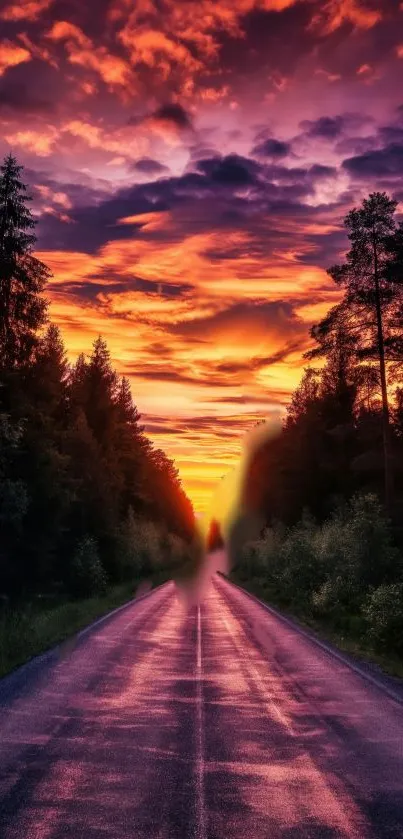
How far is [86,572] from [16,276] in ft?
55.2

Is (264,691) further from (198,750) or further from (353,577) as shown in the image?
(353,577)

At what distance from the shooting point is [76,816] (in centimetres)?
670

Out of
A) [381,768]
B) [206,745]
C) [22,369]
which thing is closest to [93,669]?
[206,745]

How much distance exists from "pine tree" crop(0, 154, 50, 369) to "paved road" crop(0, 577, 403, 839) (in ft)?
64.5

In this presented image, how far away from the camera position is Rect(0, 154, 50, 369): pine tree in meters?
33.1

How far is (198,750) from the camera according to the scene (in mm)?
9055

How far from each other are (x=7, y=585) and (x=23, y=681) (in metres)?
27.7

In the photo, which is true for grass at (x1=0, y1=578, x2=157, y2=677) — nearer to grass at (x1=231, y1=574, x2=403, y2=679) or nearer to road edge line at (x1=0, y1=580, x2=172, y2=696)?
road edge line at (x1=0, y1=580, x2=172, y2=696)

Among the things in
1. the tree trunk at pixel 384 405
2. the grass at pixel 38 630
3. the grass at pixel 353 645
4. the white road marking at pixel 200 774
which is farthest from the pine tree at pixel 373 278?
the white road marking at pixel 200 774

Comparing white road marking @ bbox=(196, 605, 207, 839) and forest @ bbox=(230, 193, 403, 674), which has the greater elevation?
forest @ bbox=(230, 193, 403, 674)

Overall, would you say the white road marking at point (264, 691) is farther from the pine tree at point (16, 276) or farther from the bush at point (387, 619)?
the pine tree at point (16, 276)

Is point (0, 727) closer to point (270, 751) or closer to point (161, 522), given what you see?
point (270, 751)

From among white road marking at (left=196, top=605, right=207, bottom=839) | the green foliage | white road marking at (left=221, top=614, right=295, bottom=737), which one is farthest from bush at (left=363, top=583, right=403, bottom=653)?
white road marking at (left=196, top=605, right=207, bottom=839)

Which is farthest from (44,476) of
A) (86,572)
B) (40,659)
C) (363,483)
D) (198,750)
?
(198,750)
